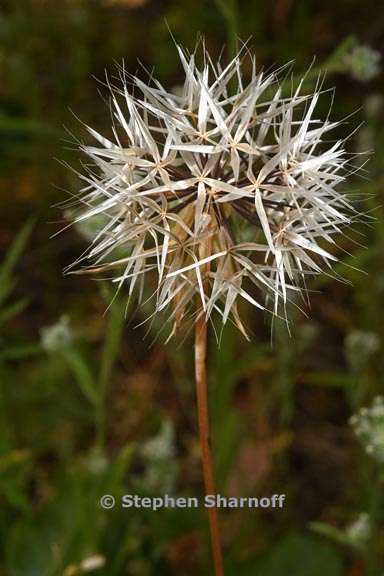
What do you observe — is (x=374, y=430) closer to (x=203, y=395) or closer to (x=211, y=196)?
(x=203, y=395)

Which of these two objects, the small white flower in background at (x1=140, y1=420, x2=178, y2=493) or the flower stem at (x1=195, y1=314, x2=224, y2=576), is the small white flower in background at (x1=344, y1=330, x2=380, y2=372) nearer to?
the small white flower in background at (x1=140, y1=420, x2=178, y2=493)

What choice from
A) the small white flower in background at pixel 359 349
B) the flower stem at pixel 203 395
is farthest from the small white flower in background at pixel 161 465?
the flower stem at pixel 203 395

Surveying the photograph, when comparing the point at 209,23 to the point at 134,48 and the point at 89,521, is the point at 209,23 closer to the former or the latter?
the point at 134,48

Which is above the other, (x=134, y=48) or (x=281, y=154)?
(x=134, y=48)

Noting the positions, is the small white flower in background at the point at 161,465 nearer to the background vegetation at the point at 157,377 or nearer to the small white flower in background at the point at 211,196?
the background vegetation at the point at 157,377

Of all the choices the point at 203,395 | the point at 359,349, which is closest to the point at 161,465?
the point at 359,349

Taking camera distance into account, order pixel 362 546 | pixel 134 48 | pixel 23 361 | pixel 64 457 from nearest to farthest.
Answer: pixel 362 546
pixel 64 457
pixel 23 361
pixel 134 48

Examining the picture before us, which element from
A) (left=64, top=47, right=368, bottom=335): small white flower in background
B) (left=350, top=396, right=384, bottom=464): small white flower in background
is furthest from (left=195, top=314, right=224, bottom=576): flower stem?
(left=350, top=396, right=384, bottom=464): small white flower in background

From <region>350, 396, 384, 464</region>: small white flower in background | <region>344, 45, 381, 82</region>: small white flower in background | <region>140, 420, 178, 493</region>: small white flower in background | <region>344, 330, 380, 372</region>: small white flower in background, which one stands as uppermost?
<region>344, 45, 381, 82</region>: small white flower in background

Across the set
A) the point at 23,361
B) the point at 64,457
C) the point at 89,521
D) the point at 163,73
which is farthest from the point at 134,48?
the point at 89,521
